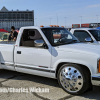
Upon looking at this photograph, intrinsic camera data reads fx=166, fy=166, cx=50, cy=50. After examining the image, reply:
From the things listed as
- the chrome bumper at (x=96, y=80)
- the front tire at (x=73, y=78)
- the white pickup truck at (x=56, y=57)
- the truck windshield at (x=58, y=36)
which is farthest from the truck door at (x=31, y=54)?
the chrome bumper at (x=96, y=80)

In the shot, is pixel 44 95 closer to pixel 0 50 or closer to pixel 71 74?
pixel 71 74

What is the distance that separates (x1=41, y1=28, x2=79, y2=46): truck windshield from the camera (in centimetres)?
457

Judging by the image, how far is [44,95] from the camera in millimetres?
4047

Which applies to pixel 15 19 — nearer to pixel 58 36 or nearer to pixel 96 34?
pixel 96 34

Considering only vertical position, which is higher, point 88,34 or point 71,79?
point 88,34

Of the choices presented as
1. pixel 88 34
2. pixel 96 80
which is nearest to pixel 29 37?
pixel 96 80

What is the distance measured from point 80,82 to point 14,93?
169 cm

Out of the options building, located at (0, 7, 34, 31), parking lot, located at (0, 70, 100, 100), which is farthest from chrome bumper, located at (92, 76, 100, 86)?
building, located at (0, 7, 34, 31)

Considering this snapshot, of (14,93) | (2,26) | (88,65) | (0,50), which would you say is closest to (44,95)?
(14,93)

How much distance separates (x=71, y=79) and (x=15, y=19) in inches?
6029

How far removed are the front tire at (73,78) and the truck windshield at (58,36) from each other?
0.83 m

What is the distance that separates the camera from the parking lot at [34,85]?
3920mm

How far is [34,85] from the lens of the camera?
480 cm

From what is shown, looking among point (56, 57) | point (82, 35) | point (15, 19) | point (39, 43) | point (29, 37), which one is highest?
point (15, 19)
